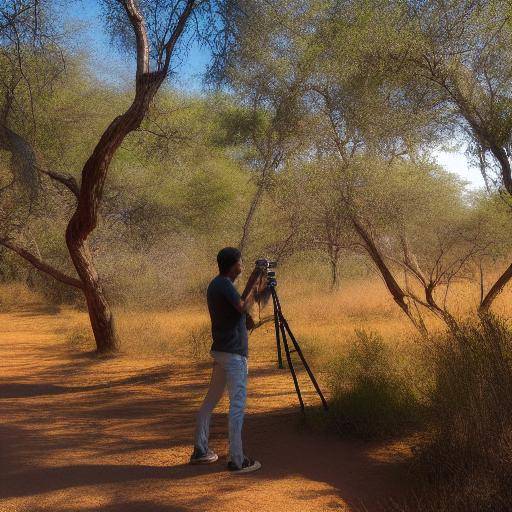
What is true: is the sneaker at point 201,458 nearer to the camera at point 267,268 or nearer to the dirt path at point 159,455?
the dirt path at point 159,455

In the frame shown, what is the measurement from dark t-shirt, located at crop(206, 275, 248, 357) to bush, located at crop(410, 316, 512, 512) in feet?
4.97

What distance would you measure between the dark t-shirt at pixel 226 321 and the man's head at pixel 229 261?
67 mm

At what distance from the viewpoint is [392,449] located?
562cm

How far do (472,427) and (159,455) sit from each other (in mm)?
2580

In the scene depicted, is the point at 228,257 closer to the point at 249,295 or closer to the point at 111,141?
the point at 249,295

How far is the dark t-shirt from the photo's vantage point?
201 inches

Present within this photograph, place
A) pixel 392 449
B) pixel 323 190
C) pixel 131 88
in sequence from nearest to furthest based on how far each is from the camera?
1. pixel 392 449
2. pixel 323 190
3. pixel 131 88

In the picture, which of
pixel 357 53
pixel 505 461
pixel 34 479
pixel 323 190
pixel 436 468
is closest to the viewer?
pixel 505 461

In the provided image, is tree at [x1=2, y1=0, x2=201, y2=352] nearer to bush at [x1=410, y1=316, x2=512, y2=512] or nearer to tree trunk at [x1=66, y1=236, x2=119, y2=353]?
tree trunk at [x1=66, y1=236, x2=119, y2=353]

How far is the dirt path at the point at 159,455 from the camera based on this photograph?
178 inches

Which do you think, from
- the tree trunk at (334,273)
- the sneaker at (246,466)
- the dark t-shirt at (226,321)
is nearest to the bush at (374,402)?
the sneaker at (246,466)

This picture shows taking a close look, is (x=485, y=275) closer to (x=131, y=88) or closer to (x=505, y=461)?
(x=505, y=461)

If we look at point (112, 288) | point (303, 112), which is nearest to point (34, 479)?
point (303, 112)

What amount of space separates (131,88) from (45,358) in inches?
355
